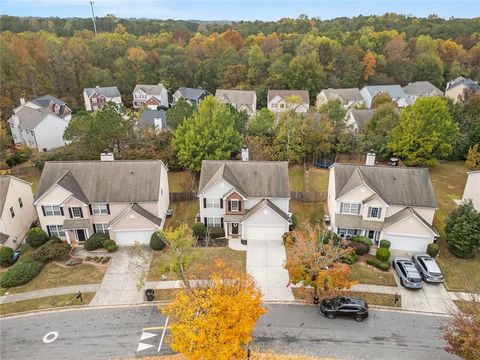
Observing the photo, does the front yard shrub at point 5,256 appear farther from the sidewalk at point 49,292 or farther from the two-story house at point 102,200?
the sidewalk at point 49,292

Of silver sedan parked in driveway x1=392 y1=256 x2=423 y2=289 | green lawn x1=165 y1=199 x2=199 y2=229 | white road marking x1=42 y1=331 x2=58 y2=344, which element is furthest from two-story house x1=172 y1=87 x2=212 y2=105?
white road marking x1=42 y1=331 x2=58 y2=344

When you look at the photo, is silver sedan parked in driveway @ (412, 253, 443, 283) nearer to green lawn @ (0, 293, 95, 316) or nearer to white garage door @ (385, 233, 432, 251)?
white garage door @ (385, 233, 432, 251)

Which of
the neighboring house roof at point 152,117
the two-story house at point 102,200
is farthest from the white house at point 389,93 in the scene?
the two-story house at point 102,200

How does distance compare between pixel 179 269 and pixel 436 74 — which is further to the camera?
pixel 436 74

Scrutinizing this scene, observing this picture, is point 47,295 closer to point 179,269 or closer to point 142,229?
point 142,229

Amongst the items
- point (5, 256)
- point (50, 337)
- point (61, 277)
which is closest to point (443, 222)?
point (50, 337)

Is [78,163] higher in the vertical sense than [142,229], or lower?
higher

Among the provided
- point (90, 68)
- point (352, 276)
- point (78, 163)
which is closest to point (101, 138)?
point (78, 163)

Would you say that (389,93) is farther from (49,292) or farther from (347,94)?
(49,292)
